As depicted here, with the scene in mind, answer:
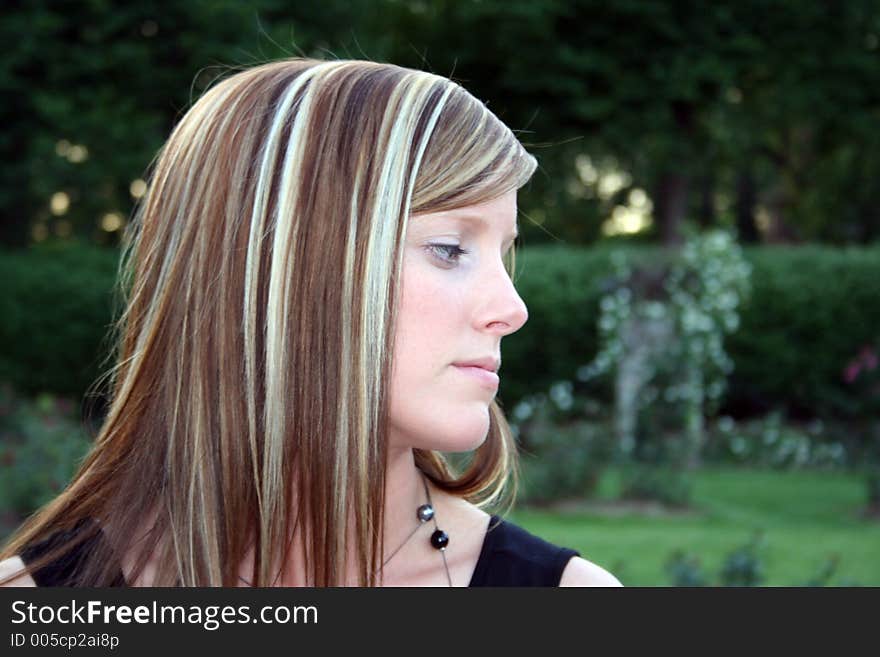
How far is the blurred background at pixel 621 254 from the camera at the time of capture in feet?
28.6

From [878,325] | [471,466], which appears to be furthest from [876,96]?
[471,466]

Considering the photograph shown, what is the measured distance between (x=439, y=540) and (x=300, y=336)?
43cm

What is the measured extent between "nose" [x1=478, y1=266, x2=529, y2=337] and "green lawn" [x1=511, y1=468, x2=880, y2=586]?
114 inches

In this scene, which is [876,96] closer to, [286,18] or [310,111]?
[286,18]

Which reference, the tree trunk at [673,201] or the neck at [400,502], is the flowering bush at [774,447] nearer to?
the tree trunk at [673,201]

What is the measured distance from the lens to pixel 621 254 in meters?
13.0

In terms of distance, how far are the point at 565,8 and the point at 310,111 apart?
19.6 m

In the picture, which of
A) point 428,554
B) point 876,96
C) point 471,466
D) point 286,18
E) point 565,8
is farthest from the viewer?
point 876,96

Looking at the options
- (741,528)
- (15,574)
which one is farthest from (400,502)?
(741,528)

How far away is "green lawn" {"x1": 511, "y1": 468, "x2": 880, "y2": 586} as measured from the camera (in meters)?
6.39

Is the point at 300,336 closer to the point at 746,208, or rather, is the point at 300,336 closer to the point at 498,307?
the point at 498,307

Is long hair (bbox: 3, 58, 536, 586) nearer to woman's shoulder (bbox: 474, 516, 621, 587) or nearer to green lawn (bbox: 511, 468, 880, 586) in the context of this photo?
woman's shoulder (bbox: 474, 516, 621, 587)

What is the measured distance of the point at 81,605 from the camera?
57.9 inches

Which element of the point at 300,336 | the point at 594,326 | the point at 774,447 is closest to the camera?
the point at 300,336
